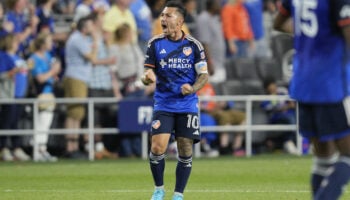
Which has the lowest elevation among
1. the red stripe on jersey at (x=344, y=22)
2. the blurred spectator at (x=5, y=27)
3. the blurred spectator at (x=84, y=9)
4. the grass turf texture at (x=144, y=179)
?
the grass turf texture at (x=144, y=179)

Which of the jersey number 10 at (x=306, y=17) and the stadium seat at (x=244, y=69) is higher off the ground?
the jersey number 10 at (x=306, y=17)

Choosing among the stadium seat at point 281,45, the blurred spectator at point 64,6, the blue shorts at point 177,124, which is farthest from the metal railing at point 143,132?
the blue shorts at point 177,124

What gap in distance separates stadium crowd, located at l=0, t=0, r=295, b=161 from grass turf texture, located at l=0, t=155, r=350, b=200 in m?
0.98

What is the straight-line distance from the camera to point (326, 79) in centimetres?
869

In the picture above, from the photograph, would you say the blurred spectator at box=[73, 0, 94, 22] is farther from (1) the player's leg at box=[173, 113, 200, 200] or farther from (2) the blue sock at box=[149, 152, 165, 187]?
(2) the blue sock at box=[149, 152, 165, 187]

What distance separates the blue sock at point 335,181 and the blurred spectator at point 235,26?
48.4 feet

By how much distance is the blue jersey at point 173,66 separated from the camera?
41.0 feet

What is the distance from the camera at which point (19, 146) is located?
20484 millimetres

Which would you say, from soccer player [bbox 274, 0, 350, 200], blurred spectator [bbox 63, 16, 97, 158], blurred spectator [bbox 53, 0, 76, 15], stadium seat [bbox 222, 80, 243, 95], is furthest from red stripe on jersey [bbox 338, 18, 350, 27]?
blurred spectator [bbox 53, 0, 76, 15]

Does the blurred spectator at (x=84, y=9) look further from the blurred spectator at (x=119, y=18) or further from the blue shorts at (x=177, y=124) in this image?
the blue shorts at (x=177, y=124)

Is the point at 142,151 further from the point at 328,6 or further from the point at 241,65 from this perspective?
the point at 328,6

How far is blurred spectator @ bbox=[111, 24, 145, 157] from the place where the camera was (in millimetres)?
20391

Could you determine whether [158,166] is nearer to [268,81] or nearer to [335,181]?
[335,181]

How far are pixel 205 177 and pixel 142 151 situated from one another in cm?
433
